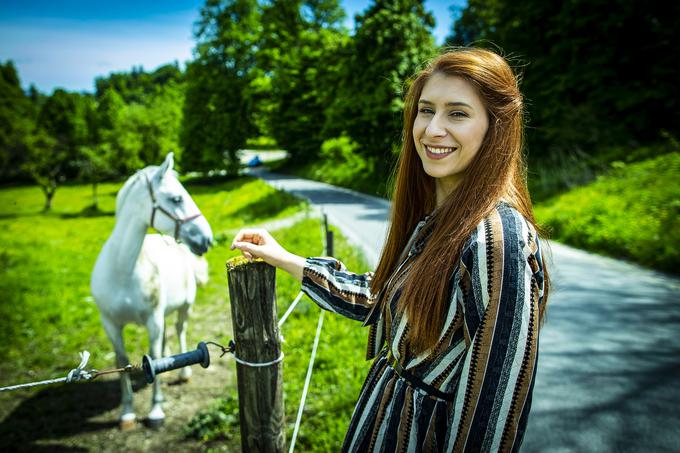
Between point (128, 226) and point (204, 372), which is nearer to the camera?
point (128, 226)

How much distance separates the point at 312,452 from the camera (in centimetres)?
294

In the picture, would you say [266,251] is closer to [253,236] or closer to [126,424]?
[253,236]

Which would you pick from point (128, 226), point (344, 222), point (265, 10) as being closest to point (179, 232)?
point (128, 226)

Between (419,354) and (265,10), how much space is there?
3286 cm

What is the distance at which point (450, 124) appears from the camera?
1230 mm

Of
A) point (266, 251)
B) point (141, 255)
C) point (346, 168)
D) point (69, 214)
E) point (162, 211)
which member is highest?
point (266, 251)

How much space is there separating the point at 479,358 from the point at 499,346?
0.18 ft

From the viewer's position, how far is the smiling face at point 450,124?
3.99ft

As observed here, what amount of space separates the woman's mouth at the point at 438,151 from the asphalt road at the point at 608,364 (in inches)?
99.2

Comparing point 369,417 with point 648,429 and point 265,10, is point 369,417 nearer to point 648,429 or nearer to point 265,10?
point 648,429

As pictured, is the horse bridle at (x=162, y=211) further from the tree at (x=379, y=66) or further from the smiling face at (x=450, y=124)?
the tree at (x=379, y=66)

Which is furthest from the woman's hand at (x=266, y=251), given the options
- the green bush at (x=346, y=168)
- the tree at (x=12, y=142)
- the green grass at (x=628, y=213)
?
the tree at (x=12, y=142)

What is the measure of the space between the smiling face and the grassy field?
2.42 meters

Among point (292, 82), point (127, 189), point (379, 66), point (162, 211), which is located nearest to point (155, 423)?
point (162, 211)
